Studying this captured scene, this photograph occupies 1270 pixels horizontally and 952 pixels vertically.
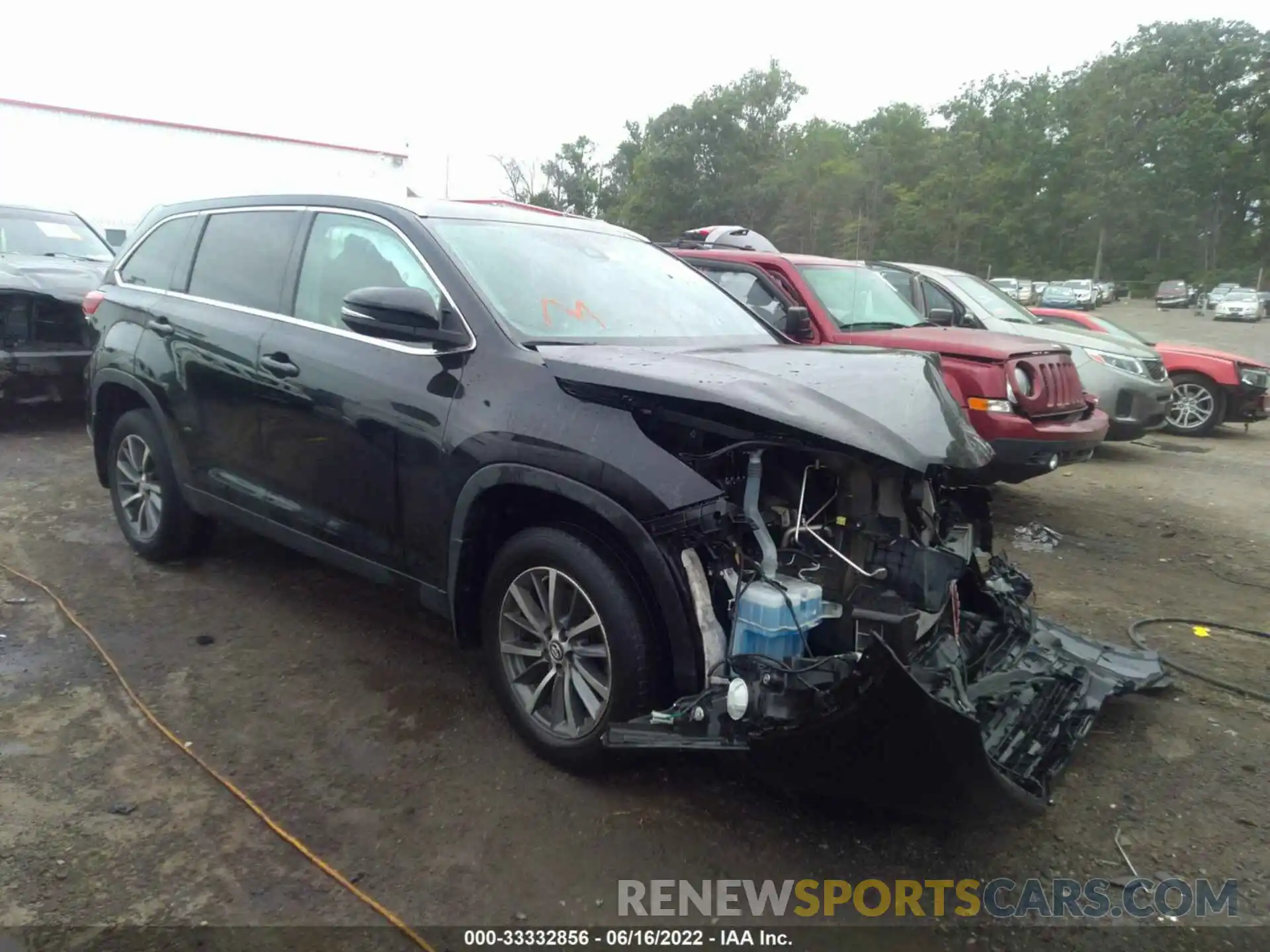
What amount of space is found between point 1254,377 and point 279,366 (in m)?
10.8

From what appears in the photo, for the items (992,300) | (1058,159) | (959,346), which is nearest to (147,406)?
(959,346)

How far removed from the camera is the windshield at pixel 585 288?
3365 mm

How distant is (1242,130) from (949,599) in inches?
2631

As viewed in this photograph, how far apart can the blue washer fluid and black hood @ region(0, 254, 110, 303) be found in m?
6.57

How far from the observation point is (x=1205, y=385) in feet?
34.6

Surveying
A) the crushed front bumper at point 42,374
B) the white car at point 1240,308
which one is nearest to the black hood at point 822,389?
the crushed front bumper at point 42,374

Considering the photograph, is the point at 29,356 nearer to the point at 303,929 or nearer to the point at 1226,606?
the point at 303,929

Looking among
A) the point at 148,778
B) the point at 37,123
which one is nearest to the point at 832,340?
the point at 148,778

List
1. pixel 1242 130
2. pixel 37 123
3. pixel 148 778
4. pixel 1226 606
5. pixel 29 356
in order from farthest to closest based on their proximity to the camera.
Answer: pixel 1242 130, pixel 37 123, pixel 29 356, pixel 1226 606, pixel 148 778

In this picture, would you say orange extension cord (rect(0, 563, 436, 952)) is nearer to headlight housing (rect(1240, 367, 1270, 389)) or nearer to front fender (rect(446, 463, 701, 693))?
front fender (rect(446, 463, 701, 693))

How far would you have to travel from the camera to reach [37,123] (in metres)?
21.5

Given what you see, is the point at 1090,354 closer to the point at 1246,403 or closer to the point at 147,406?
the point at 1246,403

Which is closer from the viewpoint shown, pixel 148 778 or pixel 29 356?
pixel 148 778

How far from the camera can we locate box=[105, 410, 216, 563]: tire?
4645 millimetres
